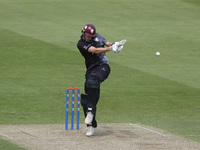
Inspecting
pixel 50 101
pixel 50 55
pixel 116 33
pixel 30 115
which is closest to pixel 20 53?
pixel 50 55

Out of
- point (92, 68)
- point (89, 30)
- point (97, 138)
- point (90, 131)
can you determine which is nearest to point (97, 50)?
point (89, 30)

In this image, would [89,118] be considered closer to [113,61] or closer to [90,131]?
[90,131]

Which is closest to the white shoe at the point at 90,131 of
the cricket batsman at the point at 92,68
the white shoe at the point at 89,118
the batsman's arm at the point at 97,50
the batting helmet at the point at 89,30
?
the cricket batsman at the point at 92,68

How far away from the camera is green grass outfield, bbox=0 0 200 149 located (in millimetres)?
14352

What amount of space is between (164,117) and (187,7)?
22.7 meters

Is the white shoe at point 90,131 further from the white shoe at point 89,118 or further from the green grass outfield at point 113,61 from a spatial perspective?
the green grass outfield at point 113,61

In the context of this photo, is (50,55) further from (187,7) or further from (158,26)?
(187,7)

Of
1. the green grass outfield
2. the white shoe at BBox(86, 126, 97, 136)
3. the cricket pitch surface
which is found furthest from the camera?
the green grass outfield

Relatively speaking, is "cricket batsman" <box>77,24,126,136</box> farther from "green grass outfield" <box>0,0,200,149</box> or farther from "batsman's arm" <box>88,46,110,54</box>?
"green grass outfield" <box>0,0,200,149</box>

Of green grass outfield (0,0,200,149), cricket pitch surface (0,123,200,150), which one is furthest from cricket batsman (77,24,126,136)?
green grass outfield (0,0,200,149)

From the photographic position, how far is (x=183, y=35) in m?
28.0

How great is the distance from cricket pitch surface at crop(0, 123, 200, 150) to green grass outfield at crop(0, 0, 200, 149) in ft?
2.37

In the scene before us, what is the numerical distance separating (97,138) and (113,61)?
1168cm

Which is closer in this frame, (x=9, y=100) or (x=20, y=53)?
(x=9, y=100)
